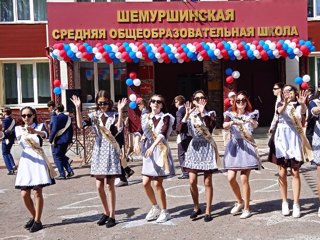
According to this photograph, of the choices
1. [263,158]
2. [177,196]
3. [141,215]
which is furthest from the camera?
[263,158]

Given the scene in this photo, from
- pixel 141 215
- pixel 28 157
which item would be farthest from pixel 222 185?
pixel 28 157

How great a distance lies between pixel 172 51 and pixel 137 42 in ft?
3.99

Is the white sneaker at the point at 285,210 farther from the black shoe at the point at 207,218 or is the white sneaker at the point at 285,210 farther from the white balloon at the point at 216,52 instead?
the white balloon at the point at 216,52

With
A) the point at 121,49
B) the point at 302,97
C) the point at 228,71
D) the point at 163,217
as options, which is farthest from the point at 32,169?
the point at 228,71

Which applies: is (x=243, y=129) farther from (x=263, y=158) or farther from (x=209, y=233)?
(x=263, y=158)

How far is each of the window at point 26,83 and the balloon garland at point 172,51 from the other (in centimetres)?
286

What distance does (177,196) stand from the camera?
8852 millimetres

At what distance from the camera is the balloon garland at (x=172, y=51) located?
1546 cm

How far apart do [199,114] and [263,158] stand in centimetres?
621

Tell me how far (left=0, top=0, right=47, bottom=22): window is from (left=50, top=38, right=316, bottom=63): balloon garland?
10.1 feet

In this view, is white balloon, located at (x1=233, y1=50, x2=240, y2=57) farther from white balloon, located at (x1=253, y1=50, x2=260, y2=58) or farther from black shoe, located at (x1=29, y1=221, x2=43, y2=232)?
black shoe, located at (x1=29, y1=221, x2=43, y2=232)

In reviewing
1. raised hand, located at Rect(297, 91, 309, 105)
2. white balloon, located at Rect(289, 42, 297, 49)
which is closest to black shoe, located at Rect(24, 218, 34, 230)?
raised hand, located at Rect(297, 91, 309, 105)

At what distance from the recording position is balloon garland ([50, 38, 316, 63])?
50.7ft

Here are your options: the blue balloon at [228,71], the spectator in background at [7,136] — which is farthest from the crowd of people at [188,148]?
the blue balloon at [228,71]
